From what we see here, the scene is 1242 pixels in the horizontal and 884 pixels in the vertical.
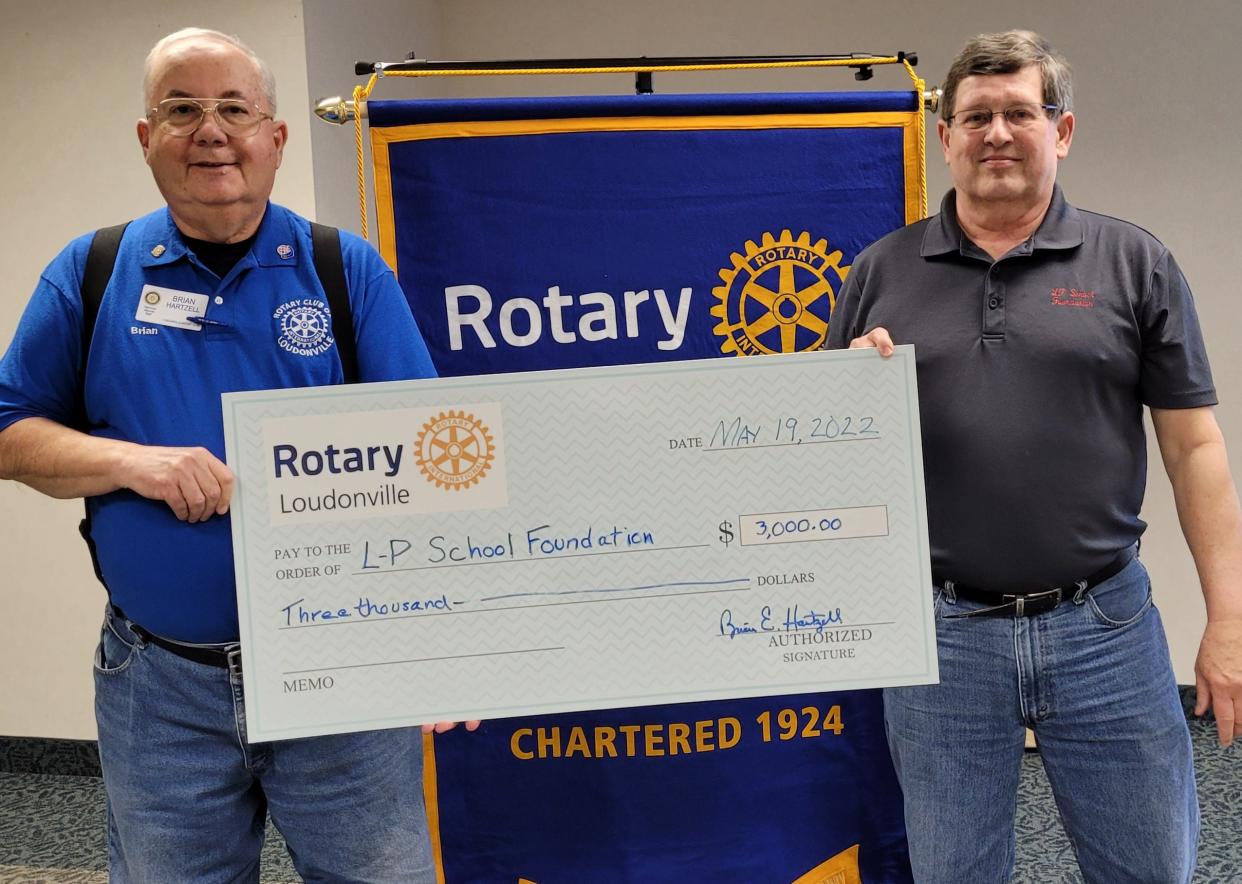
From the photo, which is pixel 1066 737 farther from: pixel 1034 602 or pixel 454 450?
pixel 454 450

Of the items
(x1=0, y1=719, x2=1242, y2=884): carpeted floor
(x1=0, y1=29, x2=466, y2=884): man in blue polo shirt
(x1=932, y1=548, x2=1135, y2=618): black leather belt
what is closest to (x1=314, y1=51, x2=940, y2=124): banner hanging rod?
(x1=0, y1=29, x2=466, y2=884): man in blue polo shirt

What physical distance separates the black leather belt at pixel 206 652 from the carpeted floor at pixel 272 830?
5.47 ft

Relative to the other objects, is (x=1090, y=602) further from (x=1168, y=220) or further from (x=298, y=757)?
(x=1168, y=220)

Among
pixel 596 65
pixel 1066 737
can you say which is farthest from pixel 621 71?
pixel 1066 737

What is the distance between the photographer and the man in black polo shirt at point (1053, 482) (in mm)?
1651

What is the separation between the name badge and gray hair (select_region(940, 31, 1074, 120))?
48.2 inches

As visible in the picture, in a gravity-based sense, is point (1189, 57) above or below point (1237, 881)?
above

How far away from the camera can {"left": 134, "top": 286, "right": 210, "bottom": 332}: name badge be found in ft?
4.82

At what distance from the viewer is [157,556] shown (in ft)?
4.81

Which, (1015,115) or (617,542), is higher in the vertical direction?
(1015,115)

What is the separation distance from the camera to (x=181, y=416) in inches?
57.8

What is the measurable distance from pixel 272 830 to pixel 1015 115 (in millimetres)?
2825

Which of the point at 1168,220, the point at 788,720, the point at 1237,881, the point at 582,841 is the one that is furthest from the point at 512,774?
the point at 1168,220

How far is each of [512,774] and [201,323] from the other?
1.27 meters
